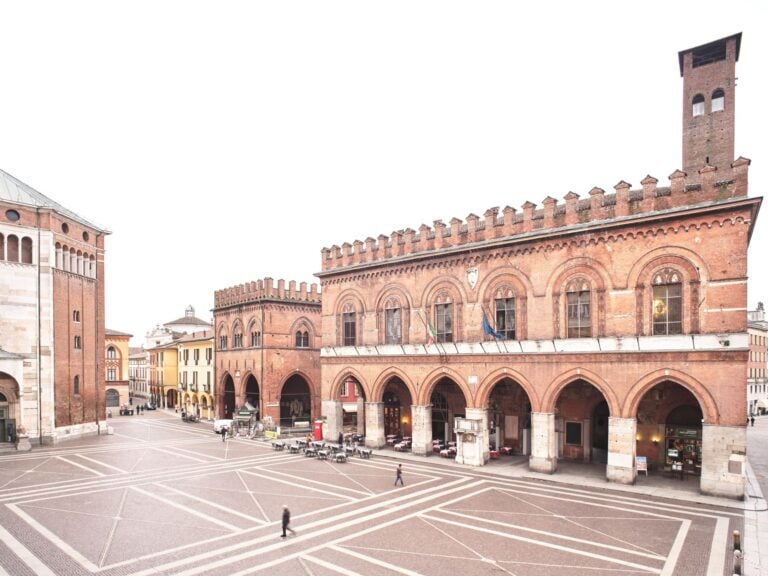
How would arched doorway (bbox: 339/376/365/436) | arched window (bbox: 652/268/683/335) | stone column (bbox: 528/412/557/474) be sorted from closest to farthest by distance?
arched window (bbox: 652/268/683/335), stone column (bbox: 528/412/557/474), arched doorway (bbox: 339/376/365/436)

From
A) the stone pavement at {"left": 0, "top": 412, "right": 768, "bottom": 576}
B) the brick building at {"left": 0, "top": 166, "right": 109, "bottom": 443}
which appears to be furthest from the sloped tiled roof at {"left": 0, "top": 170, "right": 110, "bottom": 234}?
the stone pavement at {"left": 0, "top": 412, "right": 768, "bottom": 576}

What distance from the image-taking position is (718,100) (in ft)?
85.7

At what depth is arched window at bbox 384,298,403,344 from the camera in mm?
32844

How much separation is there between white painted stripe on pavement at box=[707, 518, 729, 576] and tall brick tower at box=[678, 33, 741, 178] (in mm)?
16489

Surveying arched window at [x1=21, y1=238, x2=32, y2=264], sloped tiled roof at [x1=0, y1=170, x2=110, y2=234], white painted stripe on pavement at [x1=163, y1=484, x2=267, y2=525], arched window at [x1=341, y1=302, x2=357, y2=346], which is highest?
sloped tiled roof at [x1=0, y1=170, x2=110, y2=234]

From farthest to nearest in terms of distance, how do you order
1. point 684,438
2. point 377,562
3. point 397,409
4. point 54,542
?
point 397,409, point 684,438, point 54,542, point 377,562

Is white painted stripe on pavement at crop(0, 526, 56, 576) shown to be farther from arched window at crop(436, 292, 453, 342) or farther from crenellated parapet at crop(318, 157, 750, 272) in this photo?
crenellated parapet at crop(318, 157, 750, 272)

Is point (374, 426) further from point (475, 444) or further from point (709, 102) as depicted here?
point (709, 102)

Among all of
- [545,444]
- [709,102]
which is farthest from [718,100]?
[545,444]

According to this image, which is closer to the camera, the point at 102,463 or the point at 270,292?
the point at 102,463

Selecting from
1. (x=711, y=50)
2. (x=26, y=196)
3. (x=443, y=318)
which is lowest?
(x=443, y=318)

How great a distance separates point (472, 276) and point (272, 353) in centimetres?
2295

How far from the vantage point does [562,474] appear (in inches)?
1006

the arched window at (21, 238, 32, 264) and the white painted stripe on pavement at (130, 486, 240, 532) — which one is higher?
the arched window at (21, 238, 32, 264)
